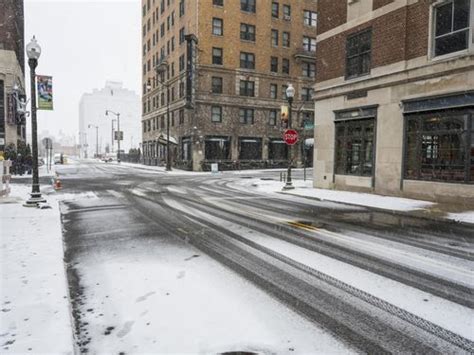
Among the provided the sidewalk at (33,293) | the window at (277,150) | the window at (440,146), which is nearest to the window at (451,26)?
the window at (440,146)

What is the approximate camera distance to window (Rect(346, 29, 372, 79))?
17.3 m

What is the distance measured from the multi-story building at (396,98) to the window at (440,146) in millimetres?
36

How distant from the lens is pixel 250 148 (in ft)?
143

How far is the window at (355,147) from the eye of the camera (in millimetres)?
16984

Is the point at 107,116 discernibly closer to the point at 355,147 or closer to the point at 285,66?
the point at 285,66

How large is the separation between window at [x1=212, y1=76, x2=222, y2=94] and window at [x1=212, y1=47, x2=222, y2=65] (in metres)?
1.78

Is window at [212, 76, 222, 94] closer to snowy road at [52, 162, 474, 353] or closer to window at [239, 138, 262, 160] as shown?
window at [239, 138, 262, 160]

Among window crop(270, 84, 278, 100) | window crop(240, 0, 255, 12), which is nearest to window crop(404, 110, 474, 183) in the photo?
window crop(270, 84, 278, 100)

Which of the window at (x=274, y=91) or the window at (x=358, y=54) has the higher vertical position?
the window at (x=274, y=91)

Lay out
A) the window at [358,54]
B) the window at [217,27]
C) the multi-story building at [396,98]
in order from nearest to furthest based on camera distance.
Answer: the multi-story building at [396,98] < the window at [358,54] < the window at [217,27]

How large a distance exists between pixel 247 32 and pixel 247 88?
6.55 m

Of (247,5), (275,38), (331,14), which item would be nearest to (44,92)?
(331,14)

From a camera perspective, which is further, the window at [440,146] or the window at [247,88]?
the window at [247,88]

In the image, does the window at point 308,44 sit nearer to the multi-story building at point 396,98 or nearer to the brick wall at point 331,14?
the brick wall at point 331,14
